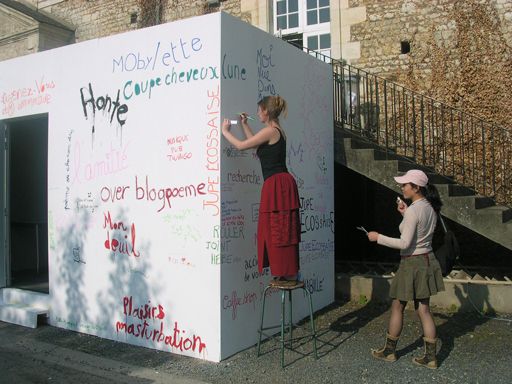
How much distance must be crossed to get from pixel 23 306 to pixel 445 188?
18.1 feet

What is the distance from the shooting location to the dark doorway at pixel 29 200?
8852mm

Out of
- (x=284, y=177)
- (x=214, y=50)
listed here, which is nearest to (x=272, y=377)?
(x=284, y=177)

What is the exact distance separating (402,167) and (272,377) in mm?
3785

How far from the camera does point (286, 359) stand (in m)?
4.85

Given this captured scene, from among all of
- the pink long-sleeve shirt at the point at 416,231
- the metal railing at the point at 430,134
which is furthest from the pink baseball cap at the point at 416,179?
the metal railing at the point at 430,134

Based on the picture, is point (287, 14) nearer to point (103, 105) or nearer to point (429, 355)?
point (103, 105)

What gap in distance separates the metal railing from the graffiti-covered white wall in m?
2.42

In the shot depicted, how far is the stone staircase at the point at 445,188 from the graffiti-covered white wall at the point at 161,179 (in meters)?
1.09

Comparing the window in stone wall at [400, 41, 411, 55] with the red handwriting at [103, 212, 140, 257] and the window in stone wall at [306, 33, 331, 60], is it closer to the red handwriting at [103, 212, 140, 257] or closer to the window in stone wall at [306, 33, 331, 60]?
the window in stone wall at [306, 33, 331, 60]

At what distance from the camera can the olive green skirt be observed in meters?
4.59

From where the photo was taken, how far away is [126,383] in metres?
4.39

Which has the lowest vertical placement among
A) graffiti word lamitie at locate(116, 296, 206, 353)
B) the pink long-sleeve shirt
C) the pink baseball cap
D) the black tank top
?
graffiti word lamitie at locate(116, 296, 206, 353)

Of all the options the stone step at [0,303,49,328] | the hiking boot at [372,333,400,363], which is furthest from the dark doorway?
the hiking boot at [372,333,400,363]

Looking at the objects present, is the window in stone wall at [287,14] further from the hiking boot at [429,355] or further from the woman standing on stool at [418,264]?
the hiking boot at [429,355]
